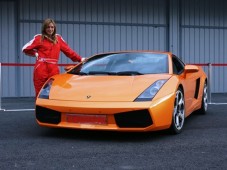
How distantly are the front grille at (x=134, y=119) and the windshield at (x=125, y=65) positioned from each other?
996mm

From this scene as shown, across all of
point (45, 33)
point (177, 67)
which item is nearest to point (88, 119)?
point (177, 67)

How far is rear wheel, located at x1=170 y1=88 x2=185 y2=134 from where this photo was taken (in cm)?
613

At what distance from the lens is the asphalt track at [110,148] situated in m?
4.56

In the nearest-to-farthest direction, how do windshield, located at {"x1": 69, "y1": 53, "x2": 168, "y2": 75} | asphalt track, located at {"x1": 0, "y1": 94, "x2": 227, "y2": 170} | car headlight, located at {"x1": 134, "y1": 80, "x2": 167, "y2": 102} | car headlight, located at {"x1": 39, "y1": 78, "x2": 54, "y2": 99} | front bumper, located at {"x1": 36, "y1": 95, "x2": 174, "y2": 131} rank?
1. asphalt track, located at {"x1": 0, "y1": 94, "x2": 227, "y2": 170}
2. front bumper, located at {"x1": 36, "y1": 95, "x2": 174, "y2": 131}
3. car headlight, located at {"x1": 134, "y1": 80, "x2": 167, "y2": 102}
4. car headlight, located at {"x1": 39, "y1": 78, "x2": 54, "y2": 99}
5. windshield, located at {"x1": 69, "y1": 53, "x2": 168, "y2": 75}

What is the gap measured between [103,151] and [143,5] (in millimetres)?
9568

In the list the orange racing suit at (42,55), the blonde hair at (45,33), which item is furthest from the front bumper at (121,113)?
the blonde hair at (45,33)

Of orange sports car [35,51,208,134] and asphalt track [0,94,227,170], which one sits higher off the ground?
orange sports car [35,51,208,134]

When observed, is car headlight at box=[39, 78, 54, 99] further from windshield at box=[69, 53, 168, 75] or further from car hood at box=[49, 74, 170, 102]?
windshield at box=[69, 53, 168, 75]

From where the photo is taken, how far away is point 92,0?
1365 cm

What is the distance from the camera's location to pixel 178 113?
640cm

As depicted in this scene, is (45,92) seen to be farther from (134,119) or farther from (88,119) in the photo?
(134,119)

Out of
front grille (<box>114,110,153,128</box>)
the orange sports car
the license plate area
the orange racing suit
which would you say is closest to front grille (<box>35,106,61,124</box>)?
the orange sports car

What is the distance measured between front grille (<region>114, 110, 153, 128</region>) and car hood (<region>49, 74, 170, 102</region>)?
0.61 feet

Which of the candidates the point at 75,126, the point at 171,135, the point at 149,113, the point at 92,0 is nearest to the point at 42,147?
the point at 75,126
